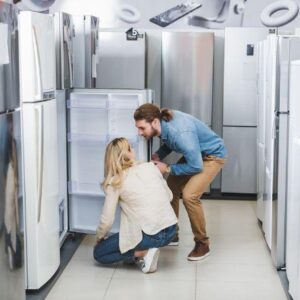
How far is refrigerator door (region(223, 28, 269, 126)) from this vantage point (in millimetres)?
6355

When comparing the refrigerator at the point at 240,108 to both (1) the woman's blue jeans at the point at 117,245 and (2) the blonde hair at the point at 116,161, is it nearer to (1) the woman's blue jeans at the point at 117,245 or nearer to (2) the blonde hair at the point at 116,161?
(1) the woman's blue jeans at the point at 117,245

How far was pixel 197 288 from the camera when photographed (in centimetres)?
399

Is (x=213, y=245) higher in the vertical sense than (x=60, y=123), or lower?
lower

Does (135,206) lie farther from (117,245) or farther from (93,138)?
(93,138)

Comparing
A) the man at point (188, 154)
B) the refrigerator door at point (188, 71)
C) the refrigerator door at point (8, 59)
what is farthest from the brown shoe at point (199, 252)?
the refrigerator door at point (188, 71)

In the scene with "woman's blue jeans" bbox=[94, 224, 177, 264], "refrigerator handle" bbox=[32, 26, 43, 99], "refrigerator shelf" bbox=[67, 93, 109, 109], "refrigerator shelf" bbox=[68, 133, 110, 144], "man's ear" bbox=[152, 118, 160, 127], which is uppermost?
"refrigerator handle" bbox=[32, 26, 43, 99]

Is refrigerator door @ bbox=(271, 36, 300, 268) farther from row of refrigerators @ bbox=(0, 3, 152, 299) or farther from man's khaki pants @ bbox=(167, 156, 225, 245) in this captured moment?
row of refrigerators @ bbox=(0, 3, 152, 299)

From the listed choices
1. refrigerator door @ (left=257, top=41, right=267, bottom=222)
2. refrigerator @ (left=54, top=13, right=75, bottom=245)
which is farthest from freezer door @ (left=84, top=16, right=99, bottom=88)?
refrigerator door @ (left=257, top=41, right=267, bottom=222)

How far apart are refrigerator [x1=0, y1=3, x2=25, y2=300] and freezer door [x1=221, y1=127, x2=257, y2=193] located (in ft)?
12.0

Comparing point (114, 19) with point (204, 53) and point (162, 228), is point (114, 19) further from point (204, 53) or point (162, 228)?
point (162, 228)

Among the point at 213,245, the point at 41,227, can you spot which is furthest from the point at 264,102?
the point at 41,227

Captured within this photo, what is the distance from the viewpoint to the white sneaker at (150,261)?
4.23 metres

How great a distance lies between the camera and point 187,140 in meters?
4.27

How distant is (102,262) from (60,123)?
1097 mm
